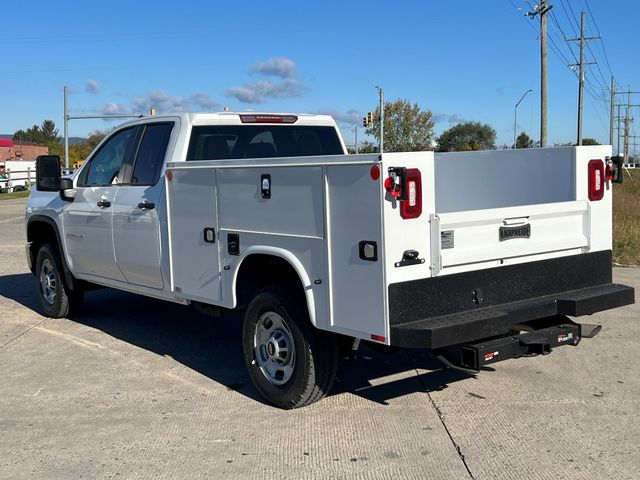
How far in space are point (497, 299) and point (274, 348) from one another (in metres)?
1.60

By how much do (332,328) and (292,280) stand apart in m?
0.67

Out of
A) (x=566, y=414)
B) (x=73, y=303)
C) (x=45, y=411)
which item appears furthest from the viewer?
(x=73, y=303)

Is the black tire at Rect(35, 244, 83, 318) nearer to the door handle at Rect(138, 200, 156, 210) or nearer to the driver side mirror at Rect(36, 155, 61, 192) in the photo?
the driver side mirror at Rect(36, 155, 61, 192)

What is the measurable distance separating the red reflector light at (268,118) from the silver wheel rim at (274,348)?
2.25 metres

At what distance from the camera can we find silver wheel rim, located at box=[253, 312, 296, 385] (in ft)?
17.1

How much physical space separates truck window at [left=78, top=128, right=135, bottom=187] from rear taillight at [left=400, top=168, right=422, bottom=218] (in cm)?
356

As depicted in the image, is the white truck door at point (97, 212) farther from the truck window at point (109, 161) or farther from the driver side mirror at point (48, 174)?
the driver side mirror at point (48, 174)

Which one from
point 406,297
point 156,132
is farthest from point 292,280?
point 156,132

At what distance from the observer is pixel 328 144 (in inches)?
289

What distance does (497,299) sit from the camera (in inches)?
191

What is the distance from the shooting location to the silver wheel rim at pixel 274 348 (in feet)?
17.1

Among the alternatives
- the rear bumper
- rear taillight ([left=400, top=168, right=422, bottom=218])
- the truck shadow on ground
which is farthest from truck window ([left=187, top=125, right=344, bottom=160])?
the rear bumper

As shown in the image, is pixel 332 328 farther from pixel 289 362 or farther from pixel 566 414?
pixel 566 414

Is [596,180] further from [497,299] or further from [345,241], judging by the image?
[345,241]
